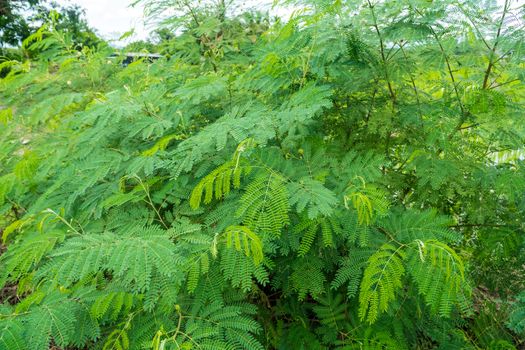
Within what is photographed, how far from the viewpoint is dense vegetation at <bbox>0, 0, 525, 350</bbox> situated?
1.72 meters

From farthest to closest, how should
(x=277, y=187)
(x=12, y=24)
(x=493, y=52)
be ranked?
(x=12, y=24) < (x=493, y=52) < (x=277, y=187)

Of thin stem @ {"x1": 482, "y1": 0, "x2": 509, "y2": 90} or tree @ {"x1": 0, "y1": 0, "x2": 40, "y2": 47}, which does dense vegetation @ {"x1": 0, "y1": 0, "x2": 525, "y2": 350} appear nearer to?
thin stem @ {"x1": 482, "y1": 0, "x2": 509, "y2": 90}

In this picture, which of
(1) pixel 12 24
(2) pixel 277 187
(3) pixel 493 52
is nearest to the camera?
(2) pixel 277 187

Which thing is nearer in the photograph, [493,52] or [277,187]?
[277,187]

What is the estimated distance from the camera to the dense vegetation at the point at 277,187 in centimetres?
172

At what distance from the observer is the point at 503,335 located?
2809 millimetres

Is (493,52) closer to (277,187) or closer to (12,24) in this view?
(277,187)

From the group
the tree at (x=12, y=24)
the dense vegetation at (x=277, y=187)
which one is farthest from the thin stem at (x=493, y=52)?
the tree at (x=12, y=24)

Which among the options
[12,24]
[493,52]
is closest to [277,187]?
[493,52]

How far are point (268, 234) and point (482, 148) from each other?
182 cm

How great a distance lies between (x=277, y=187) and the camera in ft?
5.88

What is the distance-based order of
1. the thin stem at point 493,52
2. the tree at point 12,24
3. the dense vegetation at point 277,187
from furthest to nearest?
1. the tree at point 12,24
2. the thin stem at point 493,52
3. the dense vegetation at point 277,187

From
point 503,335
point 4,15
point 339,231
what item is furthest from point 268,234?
point 4,15

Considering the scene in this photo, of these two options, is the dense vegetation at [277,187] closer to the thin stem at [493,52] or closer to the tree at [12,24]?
the thin stem at [493,52]
